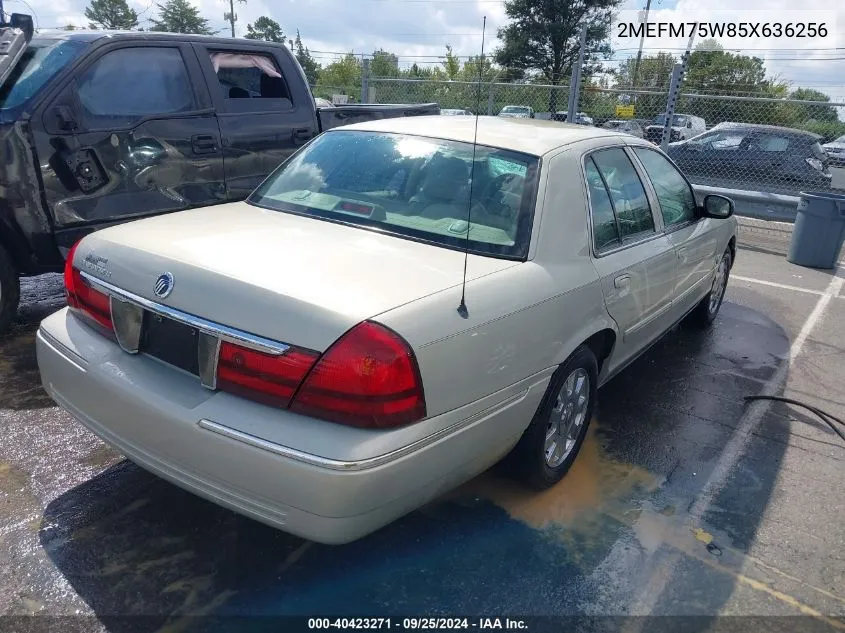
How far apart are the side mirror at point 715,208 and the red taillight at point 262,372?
350cm

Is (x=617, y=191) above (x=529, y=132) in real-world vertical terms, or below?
below

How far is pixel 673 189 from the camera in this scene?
14.1ft

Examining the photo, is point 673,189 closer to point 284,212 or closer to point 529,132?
point 529,132

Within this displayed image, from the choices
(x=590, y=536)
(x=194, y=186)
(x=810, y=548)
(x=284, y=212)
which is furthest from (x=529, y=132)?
(x=194, y=186)

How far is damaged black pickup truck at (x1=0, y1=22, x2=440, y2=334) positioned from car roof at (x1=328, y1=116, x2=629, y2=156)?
1809 millimetres

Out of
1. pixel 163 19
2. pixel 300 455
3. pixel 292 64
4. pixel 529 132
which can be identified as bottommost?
pixel 300 455

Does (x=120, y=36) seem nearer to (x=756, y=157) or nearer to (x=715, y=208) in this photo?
(x=715, y=208)

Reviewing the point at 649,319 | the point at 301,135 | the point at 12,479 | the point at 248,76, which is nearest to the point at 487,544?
the point at 649,319

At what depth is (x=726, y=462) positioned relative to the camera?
3541 mm

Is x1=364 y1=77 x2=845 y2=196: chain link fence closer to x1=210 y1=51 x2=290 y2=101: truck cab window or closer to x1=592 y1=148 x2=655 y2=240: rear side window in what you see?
Answer: x1=210 y1=51 x2=290 y2=101: truck cab window

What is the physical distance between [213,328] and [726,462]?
278 centimetres

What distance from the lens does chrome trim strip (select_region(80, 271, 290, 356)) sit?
207 cm

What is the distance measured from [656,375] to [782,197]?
6.62 meters

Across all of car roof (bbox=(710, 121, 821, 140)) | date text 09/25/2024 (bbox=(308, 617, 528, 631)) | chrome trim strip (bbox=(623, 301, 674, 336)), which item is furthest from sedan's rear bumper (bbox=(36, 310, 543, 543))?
car roof (bbox=(710, 121, 821, 140))
